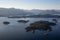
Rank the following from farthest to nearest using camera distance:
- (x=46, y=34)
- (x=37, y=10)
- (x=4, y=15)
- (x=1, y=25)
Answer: (x=4, y=15) → (x=1, y=25) → (x=37, y=10) → (x=46, y=34)

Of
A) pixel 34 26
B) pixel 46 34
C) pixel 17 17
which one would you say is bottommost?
pixel 46 34

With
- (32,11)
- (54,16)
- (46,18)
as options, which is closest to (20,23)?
(32,11)

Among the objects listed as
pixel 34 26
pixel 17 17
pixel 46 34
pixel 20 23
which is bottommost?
pixel 46 34

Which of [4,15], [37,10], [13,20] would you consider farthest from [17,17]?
[37,10]

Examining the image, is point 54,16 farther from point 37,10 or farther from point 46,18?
point 37,10

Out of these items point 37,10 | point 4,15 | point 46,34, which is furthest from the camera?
point 4,15

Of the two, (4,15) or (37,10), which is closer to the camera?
(37,10)

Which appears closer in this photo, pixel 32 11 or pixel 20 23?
pixel 32 11

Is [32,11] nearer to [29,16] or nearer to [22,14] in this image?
[29,16]

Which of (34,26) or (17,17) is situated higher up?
(17,17)
